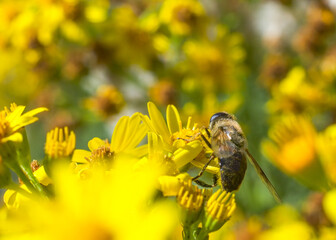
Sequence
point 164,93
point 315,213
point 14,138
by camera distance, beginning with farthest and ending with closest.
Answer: point 164,93, point 315,213, point 14,138

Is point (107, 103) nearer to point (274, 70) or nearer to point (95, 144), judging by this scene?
point (274, 70)

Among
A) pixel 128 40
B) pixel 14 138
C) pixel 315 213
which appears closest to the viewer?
pixel 14 138

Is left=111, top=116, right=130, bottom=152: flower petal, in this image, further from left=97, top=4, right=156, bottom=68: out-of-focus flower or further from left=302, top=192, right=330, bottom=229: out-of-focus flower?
left=97, top=4, right=156, bottom=68: out-of-focus flower

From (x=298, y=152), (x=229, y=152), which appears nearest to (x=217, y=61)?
(x=298, y=152)

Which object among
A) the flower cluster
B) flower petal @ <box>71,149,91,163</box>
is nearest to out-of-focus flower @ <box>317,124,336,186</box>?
the flower cluster

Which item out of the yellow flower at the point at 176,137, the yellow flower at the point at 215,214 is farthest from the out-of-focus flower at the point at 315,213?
the yellow flower at the point at 215,214

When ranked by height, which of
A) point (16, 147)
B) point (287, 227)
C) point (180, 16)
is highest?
point (180, 16)

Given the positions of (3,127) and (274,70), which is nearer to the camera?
(3,127)
